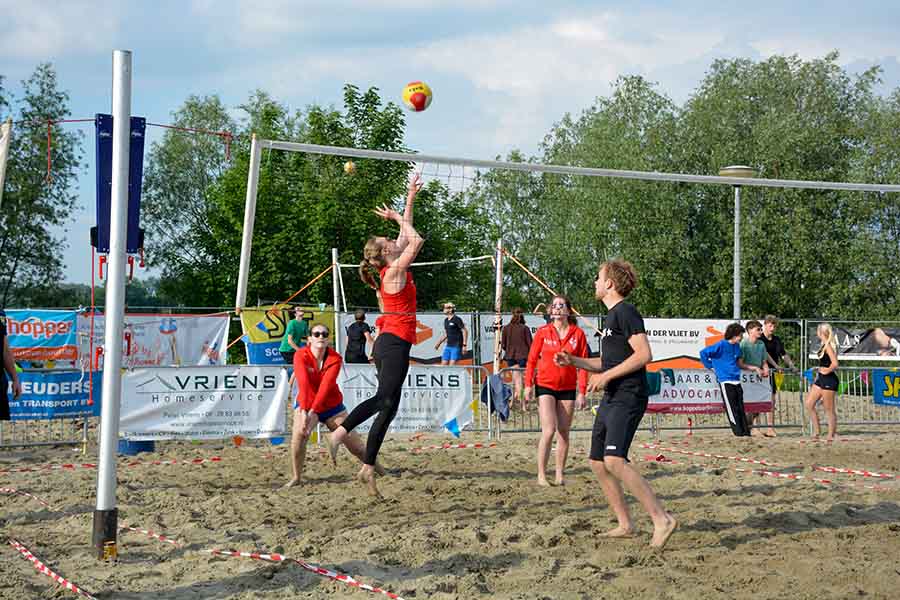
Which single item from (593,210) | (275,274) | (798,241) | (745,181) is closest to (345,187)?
(275,274)

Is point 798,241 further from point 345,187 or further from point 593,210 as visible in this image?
point 345,187

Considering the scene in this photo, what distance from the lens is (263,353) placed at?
721 inches

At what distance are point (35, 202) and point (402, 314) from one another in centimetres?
3423

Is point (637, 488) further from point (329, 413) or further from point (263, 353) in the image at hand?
point (263, 353)

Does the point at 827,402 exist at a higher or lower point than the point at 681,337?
lower

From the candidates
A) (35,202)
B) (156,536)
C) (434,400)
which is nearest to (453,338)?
(434,400)

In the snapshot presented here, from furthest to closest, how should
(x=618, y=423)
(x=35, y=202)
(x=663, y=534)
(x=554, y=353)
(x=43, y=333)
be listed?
(x=35, y=202)
(x=43, y=333)
(x=554, y=353)
(x=618, y=423)
(x=663, y=534)

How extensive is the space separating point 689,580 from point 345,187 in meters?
24.9

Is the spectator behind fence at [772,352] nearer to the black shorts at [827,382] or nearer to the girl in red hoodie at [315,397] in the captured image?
the black shorts at [827,382]

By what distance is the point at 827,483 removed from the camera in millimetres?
8867

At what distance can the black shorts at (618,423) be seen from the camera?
598 centimetres

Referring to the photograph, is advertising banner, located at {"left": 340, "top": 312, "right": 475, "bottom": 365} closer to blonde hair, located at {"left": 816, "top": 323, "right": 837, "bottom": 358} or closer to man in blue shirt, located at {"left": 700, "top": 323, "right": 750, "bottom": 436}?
Answer: man in blue shirt, located at {"left": 700, "top": 323, "right": 750, "bottom": 436}

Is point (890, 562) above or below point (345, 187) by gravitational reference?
below

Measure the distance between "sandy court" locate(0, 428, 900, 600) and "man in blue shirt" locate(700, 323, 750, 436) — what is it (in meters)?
2.62
